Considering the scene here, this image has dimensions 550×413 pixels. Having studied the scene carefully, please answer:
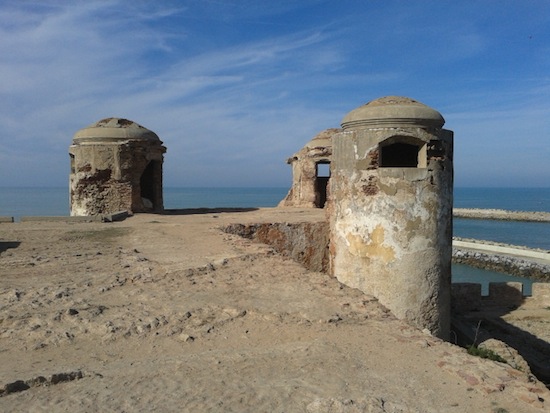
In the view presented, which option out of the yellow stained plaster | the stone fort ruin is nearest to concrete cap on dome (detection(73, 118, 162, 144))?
the stone fort ruin

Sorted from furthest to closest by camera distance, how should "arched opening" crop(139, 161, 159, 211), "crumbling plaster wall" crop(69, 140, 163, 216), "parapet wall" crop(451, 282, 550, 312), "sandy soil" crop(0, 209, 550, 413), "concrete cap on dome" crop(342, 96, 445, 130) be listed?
"arched opening" crop(139, 161, 159, 211), "crumbling plaster wall" crop(69, 140, 163, 216), "parapet wall" crop(451, 282, 550, 312), "concrete cap on dome" crop(342, 96, 445, 130), "sandy soil" crop(0, 209, 550, 413)

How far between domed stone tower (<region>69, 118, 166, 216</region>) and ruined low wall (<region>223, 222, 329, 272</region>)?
4473 mm

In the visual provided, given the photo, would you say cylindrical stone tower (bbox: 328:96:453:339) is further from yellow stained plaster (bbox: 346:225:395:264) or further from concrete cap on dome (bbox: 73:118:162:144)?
concrete cap on dome (bbox: 73:118:162:144)

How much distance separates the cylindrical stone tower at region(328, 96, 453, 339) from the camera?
26.4 feet

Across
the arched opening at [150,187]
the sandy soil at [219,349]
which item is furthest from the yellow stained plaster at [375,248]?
the arched opening at [150,187]

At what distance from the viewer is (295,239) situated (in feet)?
35.2

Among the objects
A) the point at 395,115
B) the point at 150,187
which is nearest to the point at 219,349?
the point at 395,115

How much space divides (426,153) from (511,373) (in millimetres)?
5433

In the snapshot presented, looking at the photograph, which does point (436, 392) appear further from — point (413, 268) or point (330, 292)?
point (413, 268)

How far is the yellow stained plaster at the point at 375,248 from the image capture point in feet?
26.7

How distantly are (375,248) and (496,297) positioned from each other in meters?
5.92

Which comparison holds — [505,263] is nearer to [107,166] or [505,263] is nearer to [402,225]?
[402,225]

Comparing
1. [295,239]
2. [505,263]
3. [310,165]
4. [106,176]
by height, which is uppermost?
[310,165]

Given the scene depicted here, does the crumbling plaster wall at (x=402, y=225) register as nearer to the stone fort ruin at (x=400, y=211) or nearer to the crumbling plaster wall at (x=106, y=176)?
the stone fort ruin at (x=400, y=211)
